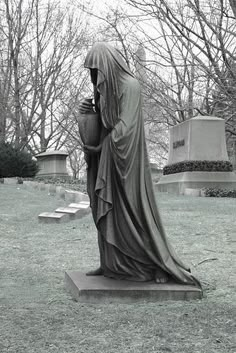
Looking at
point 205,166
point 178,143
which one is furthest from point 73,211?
point 178,143

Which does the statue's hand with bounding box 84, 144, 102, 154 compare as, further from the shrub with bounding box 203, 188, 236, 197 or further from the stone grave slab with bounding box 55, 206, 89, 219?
the shrub with bounding box 203, 188, 236, 197

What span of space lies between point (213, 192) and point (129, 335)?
11823 mm

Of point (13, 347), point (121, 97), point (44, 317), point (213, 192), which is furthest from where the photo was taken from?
point (213, 192)

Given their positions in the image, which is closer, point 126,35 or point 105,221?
point 105,221

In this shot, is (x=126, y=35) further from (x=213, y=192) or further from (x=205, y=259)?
(x=205, y=259)

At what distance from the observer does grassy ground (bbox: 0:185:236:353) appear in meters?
3.28

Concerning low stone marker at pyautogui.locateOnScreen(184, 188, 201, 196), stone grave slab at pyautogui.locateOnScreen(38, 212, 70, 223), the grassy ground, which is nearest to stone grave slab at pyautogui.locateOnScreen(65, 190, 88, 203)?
stone grave slab at pyautogui.locateOnScreen(38, 212, 70, 223)

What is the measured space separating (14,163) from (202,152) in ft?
29.0

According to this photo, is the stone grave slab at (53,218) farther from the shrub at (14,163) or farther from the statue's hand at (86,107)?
the shrub at (14,163)

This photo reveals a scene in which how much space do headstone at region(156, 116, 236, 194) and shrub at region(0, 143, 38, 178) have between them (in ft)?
24.2

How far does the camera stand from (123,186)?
4250 millimetres

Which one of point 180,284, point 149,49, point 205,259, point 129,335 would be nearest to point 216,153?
point 149,49

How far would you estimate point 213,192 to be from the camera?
14.9 metres

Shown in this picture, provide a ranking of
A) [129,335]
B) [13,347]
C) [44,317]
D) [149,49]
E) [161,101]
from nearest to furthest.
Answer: [13,347] < [129,335] < [44,317] < [149,49] < [161,101]
